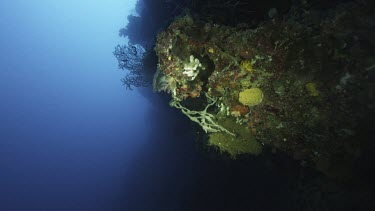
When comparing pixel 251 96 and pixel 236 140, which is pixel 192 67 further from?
pixel 236 140

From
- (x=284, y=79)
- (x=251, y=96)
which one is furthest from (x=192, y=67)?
(x=284, y=79)

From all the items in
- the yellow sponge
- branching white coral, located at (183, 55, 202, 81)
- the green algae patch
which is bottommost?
the green algae patch

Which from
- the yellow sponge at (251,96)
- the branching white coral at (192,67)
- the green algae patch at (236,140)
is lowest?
the green algae patch at (236,140)

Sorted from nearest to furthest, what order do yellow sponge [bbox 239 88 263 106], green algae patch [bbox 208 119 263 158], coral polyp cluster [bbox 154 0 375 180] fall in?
coral polyp cluster [bbox 154 0 375 180] → yellow sponge [bbox 239 88 263 106] → green algae patch [bbox 208 119 263 158]

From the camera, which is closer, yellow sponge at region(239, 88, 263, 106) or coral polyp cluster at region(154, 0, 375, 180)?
coral polyp cluster at region(154, 0, 375, 180)

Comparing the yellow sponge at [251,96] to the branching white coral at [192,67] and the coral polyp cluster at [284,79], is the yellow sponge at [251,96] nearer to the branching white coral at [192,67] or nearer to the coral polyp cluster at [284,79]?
the coral polyp cluster at [284,79]

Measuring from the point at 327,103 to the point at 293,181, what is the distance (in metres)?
3.09

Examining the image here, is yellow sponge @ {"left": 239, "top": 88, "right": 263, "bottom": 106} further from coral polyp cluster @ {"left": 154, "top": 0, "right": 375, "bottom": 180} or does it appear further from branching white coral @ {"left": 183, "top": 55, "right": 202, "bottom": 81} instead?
branching white coral @ {"left": 183, "top": 55, "right": 202, "bottom": 81}

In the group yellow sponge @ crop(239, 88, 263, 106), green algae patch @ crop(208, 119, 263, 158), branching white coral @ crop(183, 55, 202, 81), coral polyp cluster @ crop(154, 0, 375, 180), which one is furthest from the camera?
green algae patch @ crop(208, 119, 263, 158)

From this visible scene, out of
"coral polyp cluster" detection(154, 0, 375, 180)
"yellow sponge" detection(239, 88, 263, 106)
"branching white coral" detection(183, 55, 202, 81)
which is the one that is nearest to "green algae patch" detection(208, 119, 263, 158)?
"coral polyp cluster" detection(154, 0, 375, 180)

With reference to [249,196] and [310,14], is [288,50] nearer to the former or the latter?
[310,14]

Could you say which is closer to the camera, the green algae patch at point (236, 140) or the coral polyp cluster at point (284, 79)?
the coral polyp cluster at point (284, 79)

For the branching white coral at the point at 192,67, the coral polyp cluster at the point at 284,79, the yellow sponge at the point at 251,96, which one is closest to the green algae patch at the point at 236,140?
the coral polyp cluster at the point at 284,79

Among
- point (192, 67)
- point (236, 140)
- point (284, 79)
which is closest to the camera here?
point (284, 79)
